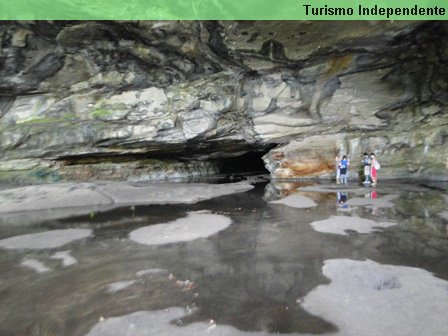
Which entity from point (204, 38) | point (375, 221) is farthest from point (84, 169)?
point (375, 221)

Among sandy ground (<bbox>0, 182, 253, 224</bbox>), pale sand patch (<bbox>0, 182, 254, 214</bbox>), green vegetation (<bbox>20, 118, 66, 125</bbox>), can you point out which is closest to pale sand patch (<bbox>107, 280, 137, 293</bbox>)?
sandy ground (<bbox>0, 182, 253, 224</bbox>)

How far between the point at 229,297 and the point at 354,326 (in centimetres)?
160

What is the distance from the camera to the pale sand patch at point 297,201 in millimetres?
10969

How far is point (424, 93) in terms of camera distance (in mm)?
17828

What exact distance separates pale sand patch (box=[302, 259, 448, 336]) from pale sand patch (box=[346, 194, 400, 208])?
5753mm

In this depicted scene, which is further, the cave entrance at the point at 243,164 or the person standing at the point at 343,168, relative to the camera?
the cave entrance at the point at 243,164

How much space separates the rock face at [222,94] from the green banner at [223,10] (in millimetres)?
509

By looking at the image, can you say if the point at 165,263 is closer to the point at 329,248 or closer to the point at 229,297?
the point at 229,297

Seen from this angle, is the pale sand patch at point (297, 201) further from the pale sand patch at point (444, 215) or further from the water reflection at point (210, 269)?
the pale sand patch at point (444, 215)

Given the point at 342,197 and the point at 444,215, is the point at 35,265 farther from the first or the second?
the point at 342,197

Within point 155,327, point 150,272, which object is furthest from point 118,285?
point 155,327

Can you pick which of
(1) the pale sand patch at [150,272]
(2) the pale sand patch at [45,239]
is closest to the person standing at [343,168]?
(2) the pale sand patch at [45,239]

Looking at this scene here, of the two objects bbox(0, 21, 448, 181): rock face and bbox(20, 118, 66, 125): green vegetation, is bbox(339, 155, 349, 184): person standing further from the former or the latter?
bbox(20, 118, 66, 125): green vegetation

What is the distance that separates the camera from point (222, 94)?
19844 millimetres
